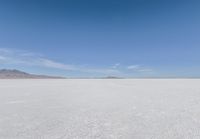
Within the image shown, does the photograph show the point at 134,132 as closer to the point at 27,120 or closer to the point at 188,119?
the point at 188,119

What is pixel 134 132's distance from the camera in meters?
2.71

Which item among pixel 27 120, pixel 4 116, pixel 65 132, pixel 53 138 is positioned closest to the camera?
pixel 53 138

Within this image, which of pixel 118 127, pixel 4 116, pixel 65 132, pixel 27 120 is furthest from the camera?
pixel 4 116

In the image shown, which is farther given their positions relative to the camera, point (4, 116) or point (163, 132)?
point (4, 116)

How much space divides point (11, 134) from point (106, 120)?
1.64 meters

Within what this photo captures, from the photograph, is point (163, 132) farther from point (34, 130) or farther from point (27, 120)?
point (27, 120)

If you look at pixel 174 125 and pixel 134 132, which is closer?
pixel 134 132

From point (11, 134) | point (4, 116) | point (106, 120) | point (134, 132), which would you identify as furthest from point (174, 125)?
point (4, 116)

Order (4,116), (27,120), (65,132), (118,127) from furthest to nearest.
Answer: (4,116)
(27,120)
(118,127)
(65,132)

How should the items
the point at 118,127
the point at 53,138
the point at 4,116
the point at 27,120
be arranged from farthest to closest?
the point at 4,116 → the point at 27,120 → the point at 118,127 → the point at 53,138

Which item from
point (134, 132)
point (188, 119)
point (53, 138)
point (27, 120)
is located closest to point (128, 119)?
point (134, 132)

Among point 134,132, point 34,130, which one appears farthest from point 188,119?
point 34,130

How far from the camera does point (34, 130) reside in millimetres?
2779

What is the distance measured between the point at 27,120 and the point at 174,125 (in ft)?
8.83
